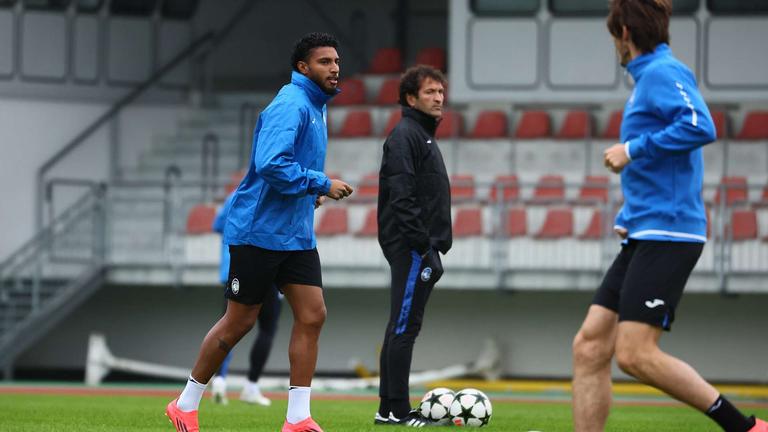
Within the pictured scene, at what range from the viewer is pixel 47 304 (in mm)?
19547

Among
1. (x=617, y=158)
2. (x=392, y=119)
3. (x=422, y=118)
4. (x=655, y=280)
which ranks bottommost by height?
(x=655, y=280)

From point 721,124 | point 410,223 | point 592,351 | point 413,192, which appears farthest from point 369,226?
point 592,351

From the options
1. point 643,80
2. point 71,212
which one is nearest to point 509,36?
point 71,212

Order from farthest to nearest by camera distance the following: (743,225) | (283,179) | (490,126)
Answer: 1. (490,126)
2. (743,225)
3. (283,179)

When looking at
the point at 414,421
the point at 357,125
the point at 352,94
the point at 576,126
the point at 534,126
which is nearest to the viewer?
the point at 414,421

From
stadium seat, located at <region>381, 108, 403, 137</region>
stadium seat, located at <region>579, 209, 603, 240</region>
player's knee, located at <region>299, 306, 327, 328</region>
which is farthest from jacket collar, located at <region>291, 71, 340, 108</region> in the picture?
stadium seat, located at <region>381, 108, 403, 137</region>

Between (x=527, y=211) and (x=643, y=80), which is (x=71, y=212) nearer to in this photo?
(x=527, y=211)

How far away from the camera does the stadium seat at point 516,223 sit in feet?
60.4

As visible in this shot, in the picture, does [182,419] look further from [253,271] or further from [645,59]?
[645,59]

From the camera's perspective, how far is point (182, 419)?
25.5ft

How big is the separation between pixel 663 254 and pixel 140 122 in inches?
691

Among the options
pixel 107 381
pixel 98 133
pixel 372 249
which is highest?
pixel 98 133

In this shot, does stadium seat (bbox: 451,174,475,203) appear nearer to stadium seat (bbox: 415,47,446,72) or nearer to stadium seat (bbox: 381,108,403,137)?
stadium seat (bbox: 381,108,403,137)

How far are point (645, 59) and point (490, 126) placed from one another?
47.7ft
